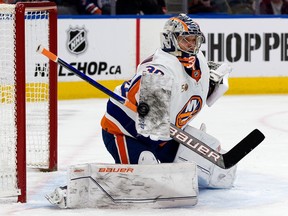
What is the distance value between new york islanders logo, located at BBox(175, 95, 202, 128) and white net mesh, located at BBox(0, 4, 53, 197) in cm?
71

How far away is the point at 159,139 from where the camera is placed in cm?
415

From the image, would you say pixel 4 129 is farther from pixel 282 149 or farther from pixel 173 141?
pixel 282 149

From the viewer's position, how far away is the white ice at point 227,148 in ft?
12.9

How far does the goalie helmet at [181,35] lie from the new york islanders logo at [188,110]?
23cm

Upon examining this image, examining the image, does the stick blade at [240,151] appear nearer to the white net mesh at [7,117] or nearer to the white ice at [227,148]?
the white ice at [227,148]

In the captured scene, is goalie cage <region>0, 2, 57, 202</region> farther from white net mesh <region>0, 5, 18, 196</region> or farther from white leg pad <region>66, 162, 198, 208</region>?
white leg pad <region>66, 162, 198, 208</region>

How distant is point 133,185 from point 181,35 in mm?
673

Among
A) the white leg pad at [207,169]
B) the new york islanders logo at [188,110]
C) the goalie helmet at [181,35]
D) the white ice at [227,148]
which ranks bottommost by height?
the white ice at [227,148]

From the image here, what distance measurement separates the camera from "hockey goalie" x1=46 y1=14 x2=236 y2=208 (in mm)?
3820

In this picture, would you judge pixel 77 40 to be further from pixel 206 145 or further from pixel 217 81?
pixel 206 145

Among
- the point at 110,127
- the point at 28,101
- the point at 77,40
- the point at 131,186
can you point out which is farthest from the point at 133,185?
the point at 77,40

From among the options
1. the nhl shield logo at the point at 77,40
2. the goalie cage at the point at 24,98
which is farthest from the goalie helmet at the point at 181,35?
the nhl shield logo at the point at 77,40

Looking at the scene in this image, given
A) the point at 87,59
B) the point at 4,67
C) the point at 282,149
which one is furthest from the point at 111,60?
the point at 4,67

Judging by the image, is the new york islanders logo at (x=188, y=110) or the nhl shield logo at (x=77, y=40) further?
the nhl shield logo at (x=77, y=40)
